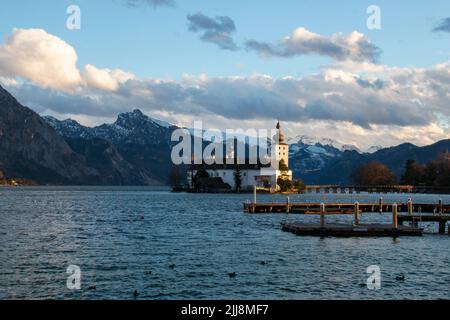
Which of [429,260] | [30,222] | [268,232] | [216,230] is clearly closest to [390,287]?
[429,260]

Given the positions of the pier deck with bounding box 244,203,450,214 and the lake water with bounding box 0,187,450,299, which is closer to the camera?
the lake water with bounding box 0,187,450,299

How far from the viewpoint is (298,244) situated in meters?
57.9

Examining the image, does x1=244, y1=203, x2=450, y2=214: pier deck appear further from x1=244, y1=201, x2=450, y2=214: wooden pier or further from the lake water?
the lake water

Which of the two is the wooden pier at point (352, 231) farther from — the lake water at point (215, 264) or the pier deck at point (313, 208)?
the pier deck at point (313, 208)

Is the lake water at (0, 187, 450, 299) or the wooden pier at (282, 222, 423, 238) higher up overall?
the wooden pier at (282, 222, 423, 238)

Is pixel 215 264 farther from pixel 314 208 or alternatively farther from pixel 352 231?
pixel 314 208

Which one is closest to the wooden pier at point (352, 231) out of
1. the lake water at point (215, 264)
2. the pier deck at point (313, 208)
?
the lake water at point (215, 264)

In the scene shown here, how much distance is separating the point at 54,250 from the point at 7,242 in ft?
29.5

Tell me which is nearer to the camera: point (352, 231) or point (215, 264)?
point (215, 264)

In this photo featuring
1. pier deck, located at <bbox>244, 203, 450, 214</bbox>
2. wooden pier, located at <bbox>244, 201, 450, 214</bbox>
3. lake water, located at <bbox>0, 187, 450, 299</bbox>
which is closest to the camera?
lake water, located at <bbox>0, 187, 450, 299</bbox>

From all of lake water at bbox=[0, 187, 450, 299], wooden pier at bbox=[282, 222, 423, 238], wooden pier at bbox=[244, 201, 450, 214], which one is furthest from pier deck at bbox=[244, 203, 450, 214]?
wooden pier at bbox=[282, 222, 423, 238]

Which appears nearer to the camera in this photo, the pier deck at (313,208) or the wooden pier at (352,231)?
the wooden pier at (352,231)

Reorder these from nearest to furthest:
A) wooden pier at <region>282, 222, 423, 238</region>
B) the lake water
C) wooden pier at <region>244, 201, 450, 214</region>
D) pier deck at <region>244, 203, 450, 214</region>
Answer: the lake water
wooden pier at <region>282, 222, 423, 238</region>
wooden pier at <region>244, 201, 450, 214</region>
pier deck at <region>244, 203, 450, 214</region>

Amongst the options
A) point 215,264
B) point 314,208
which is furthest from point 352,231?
point 314,208
